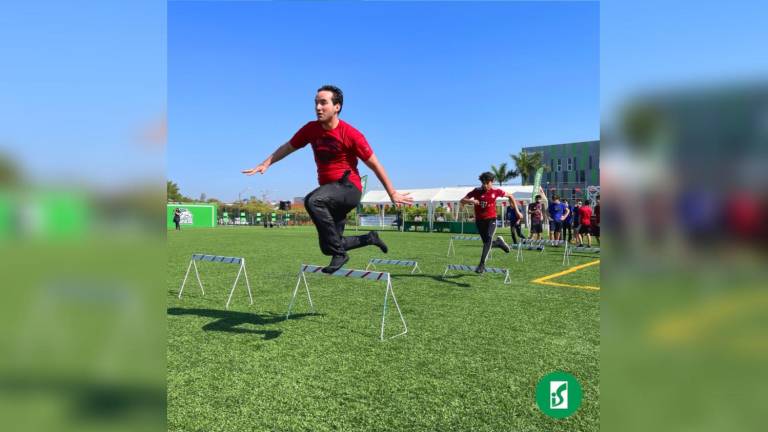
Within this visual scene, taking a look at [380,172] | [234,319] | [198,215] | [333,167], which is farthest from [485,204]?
[198,215]

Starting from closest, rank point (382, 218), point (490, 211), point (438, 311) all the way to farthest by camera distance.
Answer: point (438, 311), point (490, 211), point (382, 218)

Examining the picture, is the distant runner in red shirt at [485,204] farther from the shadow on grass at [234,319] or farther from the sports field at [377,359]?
the shadow on grass at [234,319]

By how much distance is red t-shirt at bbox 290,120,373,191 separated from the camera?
4188mm

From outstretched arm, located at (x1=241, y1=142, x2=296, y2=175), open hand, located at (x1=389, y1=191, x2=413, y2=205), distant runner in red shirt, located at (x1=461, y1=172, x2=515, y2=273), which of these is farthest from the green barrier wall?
open hand, located at (x1=389, y1=191, x2=413, y2=205)

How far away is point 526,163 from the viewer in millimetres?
65188

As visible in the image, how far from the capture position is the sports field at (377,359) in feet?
11.9

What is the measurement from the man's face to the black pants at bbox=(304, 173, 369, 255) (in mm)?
723

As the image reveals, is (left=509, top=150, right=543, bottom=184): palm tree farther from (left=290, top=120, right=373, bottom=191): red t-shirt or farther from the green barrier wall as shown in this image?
(left=290, top=120, right=373, bottom=191): red t-shirt

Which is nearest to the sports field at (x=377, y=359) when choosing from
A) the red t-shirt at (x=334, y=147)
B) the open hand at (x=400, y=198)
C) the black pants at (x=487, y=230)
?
the black pants at (x=487, y=230)
